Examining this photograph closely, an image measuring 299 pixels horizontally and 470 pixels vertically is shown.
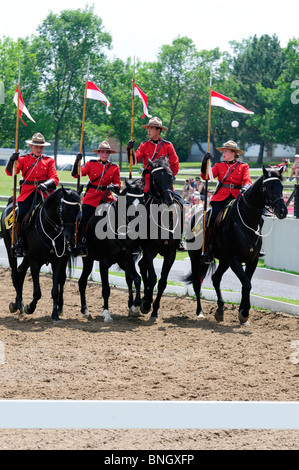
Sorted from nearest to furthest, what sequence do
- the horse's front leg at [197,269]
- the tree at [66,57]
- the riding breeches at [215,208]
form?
the riding breeches at [215,208]
the horse's front leg at [197,269]
the tree at [66,57]

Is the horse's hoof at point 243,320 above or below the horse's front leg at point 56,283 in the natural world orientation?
below

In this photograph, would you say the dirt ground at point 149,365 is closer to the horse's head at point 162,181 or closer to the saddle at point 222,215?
the saddle at point 222,215

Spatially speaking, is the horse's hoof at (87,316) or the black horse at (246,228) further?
the horse's hoof at (87,316)

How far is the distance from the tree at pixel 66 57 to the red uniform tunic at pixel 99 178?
4457 cm

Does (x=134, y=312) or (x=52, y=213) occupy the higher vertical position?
(x=52, y=213)

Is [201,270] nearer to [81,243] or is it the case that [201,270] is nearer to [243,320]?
[243,320]

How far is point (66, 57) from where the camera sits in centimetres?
5919

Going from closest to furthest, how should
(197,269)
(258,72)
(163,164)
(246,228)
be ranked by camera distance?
(163,164), (246,228), (197,269), (258,72)

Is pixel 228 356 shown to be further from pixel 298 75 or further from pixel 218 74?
pixel 218 74

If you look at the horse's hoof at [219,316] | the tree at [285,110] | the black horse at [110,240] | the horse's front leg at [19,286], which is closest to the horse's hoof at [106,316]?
the black horse at [110,240]

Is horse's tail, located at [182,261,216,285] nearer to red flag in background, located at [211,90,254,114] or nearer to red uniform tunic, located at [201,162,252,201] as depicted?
red uniform tunic, located at [201,162,252,201]

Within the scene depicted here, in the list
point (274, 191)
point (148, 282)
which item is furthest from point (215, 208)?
point (148, 282)

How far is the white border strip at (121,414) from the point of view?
4.45 m

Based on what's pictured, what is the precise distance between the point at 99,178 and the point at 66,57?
4951 centimetres
